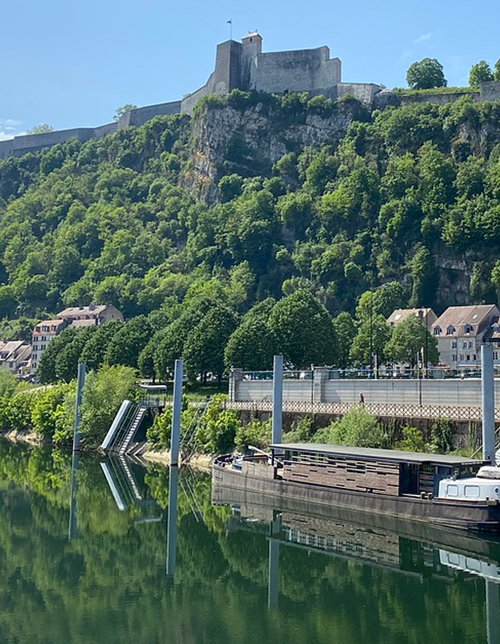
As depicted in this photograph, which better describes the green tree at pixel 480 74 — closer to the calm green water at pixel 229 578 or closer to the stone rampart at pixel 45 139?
the stone rampart at pixel 45 139

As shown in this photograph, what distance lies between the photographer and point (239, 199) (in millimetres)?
120312

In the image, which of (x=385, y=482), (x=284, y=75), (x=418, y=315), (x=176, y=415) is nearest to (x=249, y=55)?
(x=284, y=75)

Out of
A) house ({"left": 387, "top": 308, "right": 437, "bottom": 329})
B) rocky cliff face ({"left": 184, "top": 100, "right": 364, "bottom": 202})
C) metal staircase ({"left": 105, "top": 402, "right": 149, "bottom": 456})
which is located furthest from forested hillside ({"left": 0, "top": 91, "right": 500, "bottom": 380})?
metal staircase ({"left": 105, "top": 402, "right": 149, "bottom": 456})

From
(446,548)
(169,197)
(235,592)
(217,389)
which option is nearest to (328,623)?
(235,592)

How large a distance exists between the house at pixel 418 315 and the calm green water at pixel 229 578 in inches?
2131

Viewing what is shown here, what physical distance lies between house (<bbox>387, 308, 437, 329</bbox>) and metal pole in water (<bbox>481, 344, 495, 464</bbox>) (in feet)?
180

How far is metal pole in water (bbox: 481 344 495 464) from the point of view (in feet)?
92.0

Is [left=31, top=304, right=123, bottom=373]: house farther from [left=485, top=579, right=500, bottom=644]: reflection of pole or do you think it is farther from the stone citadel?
[left=485, top=579, right=500, bottom=644]: reflection of pole

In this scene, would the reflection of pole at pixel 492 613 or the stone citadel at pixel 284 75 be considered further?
the stone citadel at pixel 284 75

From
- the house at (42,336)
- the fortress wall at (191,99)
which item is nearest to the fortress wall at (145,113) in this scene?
the fortress wall at (191,99)

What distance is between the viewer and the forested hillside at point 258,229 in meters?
70.8

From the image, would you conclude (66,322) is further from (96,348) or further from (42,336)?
(96,348)

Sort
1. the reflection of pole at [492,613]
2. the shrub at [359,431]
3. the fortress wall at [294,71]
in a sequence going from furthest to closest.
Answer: the fortress wall at [294,71] < the shrub at [359,431] < the reflection of pole at [492,613]

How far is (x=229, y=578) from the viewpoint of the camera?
2323 centimetres
